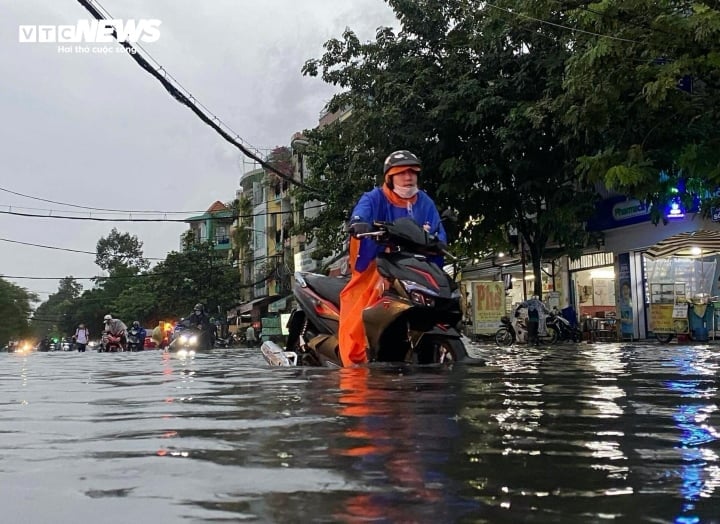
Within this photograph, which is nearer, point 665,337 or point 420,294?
point 420,294

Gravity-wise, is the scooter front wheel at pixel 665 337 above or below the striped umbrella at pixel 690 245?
below

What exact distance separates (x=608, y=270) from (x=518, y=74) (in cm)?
778

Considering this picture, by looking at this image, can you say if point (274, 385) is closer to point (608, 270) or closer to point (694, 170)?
point (694, 170)

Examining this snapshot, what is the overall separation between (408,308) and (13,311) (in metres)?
73.8

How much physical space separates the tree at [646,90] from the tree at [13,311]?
222 ft

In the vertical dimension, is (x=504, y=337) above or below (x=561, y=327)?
below

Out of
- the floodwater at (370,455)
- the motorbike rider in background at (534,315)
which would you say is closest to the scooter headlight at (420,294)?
the floodwater at (370,455)

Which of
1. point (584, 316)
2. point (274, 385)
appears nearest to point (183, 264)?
point (584, 316)

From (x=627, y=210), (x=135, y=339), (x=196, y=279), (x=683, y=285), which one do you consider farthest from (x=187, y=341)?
(x=196, y=279)

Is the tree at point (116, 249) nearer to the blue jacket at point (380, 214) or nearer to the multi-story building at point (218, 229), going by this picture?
the multi-story building at point (218, 229)

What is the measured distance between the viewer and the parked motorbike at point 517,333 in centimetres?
1856

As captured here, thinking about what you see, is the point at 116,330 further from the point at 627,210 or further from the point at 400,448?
the point at 400,448

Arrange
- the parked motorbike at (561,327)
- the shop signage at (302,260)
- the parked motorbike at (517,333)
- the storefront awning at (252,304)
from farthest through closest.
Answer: the storefront awning at (252,304), the shop signage at (302,260), the parked motorbike at (561,327), the parked motorbike at (517,333)

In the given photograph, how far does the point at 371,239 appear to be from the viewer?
18.9 ft
